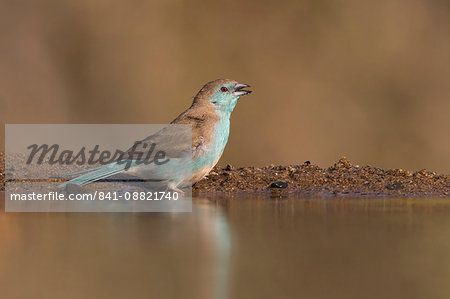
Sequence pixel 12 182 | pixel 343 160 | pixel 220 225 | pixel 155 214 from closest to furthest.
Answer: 1. pixel 220 225
2. pixel 155 214
3. pixel 12 182
4. pixel 343 160

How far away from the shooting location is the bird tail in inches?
284

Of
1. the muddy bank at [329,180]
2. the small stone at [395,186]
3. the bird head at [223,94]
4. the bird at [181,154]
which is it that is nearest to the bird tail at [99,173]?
the bird at [181,154]

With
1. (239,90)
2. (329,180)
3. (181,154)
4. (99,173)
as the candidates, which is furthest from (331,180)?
(99,173)

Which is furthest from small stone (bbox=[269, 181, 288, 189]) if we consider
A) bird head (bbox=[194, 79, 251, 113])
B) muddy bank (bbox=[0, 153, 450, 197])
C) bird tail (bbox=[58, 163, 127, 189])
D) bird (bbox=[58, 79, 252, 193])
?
bird tail (bbox=[58, 163, 127, 189])

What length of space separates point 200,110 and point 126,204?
231 cm

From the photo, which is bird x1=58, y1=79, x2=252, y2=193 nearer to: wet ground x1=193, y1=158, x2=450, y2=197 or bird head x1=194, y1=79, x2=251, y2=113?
bird head x1=194, y1=79, x2=251, y2=113

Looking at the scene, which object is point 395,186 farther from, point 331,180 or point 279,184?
point 279,184

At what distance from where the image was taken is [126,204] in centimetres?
611

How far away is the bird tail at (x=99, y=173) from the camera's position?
7.21 meters

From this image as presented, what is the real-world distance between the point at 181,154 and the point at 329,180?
6.70 ft

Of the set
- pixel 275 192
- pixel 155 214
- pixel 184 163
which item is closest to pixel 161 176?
pixel 184 163

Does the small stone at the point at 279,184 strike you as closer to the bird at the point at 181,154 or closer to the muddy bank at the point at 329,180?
the muddy bank at the point at 329,180

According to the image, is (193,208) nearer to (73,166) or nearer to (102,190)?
(102,190)

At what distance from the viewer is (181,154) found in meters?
7.23
